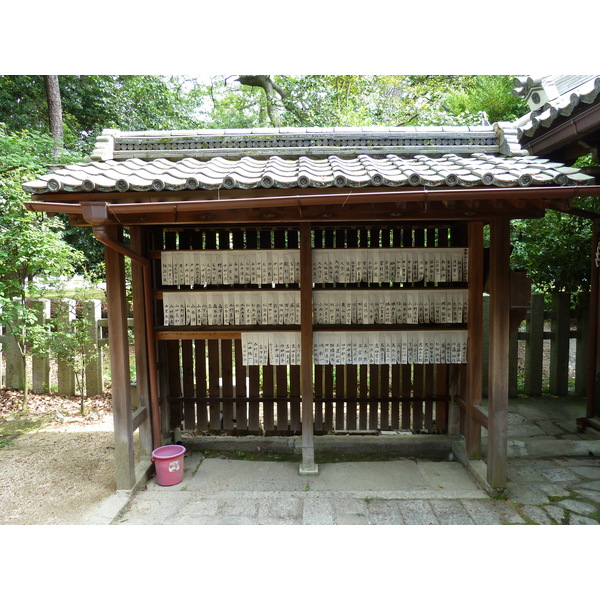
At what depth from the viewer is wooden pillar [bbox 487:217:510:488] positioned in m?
4.81

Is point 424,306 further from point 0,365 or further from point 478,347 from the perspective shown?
point 0,365

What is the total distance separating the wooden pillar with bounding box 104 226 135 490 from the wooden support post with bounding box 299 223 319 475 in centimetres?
216

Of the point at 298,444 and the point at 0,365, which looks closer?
the point at 298,444

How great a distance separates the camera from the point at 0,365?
828cm

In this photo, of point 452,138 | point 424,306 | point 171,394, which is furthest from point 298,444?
point 452,138

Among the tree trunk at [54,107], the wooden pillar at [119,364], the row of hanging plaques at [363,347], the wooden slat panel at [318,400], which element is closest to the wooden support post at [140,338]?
the wooden pillar at [119,364]

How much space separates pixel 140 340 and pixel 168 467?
1675 mm

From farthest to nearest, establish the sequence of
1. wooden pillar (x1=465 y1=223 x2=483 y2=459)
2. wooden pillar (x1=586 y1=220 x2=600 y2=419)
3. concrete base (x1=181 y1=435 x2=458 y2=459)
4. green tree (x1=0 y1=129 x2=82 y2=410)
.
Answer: green tree (x1=0 y1=129 x2=82 y2=410), wooden pillar (x1=586 y1=220 x2=600 y2=419), concrete base (x1=181 y1=435 x2=458 y2=459), wooden pillar (x1=465 y1=223 x2=483 y2=459)

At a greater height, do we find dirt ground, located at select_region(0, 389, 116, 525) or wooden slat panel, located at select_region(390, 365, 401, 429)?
wooden slat panel, located at select_region(390, 365, 401, 429)

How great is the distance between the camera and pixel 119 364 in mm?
5008

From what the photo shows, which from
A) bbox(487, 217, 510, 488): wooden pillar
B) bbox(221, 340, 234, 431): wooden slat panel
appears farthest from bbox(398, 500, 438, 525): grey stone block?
bbox(221, 340, 234, 431): wooden slat panel

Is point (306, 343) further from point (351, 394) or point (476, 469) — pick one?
point (476, 469)

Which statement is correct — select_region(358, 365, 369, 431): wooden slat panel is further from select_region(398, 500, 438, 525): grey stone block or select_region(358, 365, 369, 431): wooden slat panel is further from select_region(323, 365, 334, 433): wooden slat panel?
select_region(398, 500, 438, 525): grey stone block

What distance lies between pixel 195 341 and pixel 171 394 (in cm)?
90
